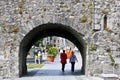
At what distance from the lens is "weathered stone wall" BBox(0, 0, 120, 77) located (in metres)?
22.3

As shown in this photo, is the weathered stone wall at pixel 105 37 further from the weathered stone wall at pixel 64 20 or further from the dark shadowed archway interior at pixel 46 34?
the dark shadowed archway interior at pixel 46 34

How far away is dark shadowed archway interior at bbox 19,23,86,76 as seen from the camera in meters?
22.9

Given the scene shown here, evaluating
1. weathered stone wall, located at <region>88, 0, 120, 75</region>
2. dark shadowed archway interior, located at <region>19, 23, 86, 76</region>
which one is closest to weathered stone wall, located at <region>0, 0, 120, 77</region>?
weathered stone wall, located at <region>88, 0, 120, 75</region>

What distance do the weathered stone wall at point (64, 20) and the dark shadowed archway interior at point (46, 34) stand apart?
0.47 meters

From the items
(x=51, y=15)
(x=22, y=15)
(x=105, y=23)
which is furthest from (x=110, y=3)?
(x=22, y=15)

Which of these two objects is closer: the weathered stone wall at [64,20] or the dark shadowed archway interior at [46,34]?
the weathered stone wall at [64,20]

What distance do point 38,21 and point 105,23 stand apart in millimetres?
3250

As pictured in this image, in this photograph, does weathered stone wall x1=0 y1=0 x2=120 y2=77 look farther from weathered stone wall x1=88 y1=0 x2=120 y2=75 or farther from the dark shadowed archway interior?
the dark shadowed archway interior

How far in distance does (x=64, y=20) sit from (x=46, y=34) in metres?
4.70

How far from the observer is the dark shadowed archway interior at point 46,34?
22.9 metres

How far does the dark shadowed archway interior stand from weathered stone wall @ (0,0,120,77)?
47cm

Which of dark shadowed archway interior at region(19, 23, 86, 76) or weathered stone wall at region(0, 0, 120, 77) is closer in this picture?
weathered stone wall at region(0, 0, 120, 77)

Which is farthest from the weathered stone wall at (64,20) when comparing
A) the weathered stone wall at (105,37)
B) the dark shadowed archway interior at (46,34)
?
the dark shadowed archway interior at (46,34)

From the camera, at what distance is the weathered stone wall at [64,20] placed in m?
22.3
